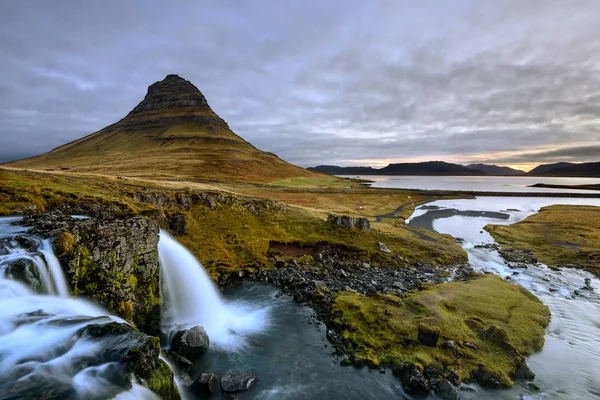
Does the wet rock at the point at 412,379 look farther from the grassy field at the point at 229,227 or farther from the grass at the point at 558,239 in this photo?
the grass at the point at 558,239

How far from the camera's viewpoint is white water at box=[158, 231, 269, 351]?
18859 millimetres

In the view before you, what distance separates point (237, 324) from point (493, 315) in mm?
17991

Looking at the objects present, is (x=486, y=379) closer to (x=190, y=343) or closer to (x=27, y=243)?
(x=190, y=343)

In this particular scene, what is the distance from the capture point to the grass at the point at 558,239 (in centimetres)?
3828

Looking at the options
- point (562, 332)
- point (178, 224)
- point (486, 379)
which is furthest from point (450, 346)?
point (178, 224)

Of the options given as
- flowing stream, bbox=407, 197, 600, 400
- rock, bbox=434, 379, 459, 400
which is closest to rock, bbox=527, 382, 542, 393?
flowing stream, bbox=407, 197, 600, 400

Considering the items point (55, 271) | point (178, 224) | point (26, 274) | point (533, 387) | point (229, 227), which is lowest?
point (533, 387)

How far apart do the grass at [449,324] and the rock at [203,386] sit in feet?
25.5

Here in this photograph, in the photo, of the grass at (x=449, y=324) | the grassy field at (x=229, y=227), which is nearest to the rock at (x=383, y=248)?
the grassy field at (x=229, y=227)

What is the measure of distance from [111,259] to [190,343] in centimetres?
664

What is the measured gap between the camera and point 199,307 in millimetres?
21297

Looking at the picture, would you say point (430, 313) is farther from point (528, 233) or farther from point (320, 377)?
point (528, 233)

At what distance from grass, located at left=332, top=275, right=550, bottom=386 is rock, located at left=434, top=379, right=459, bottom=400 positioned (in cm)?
124

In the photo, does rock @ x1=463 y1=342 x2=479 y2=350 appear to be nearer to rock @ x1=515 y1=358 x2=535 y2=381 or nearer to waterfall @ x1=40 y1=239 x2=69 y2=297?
rock @ x1=515 y1=358 x2=535 y2=381
